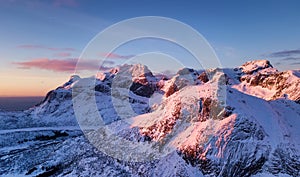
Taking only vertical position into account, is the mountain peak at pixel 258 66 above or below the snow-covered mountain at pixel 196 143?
above

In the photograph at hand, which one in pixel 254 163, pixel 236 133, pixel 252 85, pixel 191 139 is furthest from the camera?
pixel 252 85

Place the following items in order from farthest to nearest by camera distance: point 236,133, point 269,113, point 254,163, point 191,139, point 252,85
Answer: point 252,85
point 269,113
point 191,139
point 236,133
point 254,163

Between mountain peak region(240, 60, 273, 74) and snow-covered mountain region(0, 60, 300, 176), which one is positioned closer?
snow-covered mountain region(0, 60, 300, 176)

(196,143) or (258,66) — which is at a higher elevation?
(258,66)

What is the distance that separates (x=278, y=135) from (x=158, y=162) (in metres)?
33.8

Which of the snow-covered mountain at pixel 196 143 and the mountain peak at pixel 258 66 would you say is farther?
the mountain peak at pixel 258 66

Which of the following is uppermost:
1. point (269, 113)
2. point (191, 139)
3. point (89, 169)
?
point (269, 113)

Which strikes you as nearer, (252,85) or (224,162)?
(224,162)

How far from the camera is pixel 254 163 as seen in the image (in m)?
65.2

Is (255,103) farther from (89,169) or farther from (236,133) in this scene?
(89,169)

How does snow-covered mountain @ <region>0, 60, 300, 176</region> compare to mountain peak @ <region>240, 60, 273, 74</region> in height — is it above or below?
below

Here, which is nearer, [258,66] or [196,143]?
[196,143]

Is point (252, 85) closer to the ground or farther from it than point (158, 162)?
farther from it

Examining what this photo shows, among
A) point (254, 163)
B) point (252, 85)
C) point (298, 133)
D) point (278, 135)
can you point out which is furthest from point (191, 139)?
point (252, 85)
